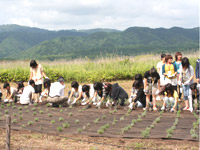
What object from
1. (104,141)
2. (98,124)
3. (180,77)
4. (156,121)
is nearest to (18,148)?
(104,141)

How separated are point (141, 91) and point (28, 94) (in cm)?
371

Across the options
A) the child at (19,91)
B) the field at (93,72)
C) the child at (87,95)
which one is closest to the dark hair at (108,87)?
the child at (87,95)

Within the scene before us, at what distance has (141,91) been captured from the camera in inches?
410

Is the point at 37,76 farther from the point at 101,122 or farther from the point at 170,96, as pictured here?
the point at 170,96

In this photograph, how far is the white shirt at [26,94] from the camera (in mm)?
11523

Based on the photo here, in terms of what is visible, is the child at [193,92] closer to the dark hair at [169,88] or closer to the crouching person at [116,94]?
the dark hair at [169,88]

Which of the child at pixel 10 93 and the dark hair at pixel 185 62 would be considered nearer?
the dark hair at pixel 185 62

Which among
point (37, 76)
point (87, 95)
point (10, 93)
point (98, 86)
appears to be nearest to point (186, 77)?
point (98, 86)

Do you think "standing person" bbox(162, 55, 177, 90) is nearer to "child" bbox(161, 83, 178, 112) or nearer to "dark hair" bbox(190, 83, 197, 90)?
"child" bbox(161, 83, 178, 112)

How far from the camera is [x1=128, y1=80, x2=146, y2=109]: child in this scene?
10352mm

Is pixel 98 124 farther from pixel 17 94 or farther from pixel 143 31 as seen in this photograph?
pixel 143 31

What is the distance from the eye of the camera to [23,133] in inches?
318

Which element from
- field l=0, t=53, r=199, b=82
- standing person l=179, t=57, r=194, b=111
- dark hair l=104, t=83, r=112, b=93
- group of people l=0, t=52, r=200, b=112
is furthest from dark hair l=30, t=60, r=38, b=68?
field l=0, t=53, r=199, b=82

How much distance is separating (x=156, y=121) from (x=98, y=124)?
140 centimetres
